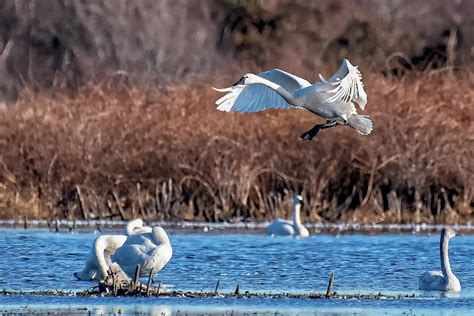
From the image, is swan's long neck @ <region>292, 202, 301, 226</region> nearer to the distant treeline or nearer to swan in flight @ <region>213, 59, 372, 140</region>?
swan in flight @ <region>213, 59, 372, 140</region>

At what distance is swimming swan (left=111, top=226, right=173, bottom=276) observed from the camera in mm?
11852

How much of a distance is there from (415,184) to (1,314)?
7687 mm

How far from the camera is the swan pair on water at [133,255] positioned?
11867mm

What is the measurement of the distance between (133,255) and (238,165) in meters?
4.91

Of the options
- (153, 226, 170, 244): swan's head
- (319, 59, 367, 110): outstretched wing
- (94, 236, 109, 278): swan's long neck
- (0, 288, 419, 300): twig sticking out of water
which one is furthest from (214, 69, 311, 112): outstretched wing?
(94, 236, 109, 278): swan's long neck

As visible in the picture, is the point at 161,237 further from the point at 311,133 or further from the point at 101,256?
the point at 311,133

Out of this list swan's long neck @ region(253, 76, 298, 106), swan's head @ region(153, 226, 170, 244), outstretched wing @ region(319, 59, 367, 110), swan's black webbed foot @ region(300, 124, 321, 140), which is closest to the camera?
outstretched wing @ region(319, 59, 367, 110)

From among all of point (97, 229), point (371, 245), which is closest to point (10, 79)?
point (97, 229)

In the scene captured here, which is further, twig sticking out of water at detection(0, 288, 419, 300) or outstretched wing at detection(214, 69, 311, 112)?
outstretched wing at detection(214, 69, 311, 112)

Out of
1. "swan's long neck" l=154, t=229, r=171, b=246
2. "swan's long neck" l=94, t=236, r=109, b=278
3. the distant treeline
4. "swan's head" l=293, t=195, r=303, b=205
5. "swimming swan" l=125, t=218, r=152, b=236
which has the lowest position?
"swan's long neck" l=94, t=236, r=109, b=278

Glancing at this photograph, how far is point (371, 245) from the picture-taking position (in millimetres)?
14906

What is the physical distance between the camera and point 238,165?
16719 mm

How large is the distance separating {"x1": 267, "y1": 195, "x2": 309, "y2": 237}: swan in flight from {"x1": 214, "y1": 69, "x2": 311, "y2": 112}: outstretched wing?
407 centimetres

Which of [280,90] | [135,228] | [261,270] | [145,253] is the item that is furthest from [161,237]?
[280,90]
